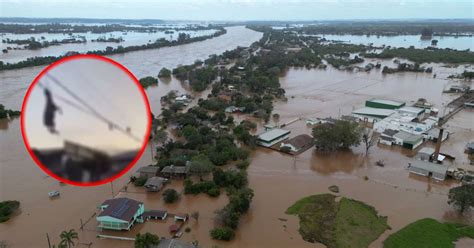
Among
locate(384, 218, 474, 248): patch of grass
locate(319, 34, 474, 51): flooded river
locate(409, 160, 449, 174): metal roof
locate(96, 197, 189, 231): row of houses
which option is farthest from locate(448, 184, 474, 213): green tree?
locate(319, 34, 474, 51): flooded river

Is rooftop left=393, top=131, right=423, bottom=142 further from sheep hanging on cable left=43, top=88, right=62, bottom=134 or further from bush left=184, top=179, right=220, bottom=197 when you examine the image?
sheep hanging on cable left=43, top=88, right=62, bottom=134

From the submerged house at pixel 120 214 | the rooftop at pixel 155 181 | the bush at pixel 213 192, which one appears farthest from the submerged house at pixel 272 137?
the submerged house at pixel 120 214

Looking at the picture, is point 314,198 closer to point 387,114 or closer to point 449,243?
point 449,243

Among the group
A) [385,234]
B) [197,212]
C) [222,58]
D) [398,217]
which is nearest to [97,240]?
[197,212]

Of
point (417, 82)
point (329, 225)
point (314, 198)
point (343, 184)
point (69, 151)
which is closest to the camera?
point (69, 151)

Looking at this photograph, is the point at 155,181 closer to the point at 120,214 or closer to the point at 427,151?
the point at 120,214

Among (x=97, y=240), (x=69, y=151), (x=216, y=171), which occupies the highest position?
(x=69, y=151)
